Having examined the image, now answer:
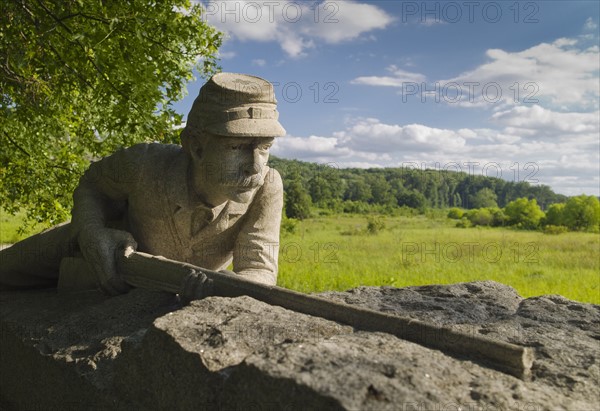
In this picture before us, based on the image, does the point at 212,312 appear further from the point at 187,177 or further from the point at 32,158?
the point at 32,158

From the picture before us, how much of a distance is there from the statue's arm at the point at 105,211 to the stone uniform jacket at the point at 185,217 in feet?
0.03

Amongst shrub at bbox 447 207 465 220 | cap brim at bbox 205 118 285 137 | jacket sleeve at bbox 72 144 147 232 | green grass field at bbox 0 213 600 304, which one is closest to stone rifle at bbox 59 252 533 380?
jacket sleeve at bbox 72 144 147 232

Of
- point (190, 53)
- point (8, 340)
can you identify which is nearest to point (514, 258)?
point (190, 53)

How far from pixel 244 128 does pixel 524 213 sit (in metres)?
25.1

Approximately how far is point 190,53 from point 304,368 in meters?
5.94

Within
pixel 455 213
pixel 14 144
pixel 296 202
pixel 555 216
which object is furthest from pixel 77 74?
pixel 455 213

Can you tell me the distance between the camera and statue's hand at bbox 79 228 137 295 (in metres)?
3.05

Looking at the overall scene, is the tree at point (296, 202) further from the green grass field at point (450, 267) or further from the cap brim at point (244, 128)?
the cap brim at point (244, 128)

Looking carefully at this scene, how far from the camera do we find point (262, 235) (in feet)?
10.5

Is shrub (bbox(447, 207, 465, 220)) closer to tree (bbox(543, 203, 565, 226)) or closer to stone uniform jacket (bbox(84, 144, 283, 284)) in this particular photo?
tree (bbox(543, 203, 565, 226))

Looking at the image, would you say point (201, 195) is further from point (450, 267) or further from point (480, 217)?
point (480, 217)

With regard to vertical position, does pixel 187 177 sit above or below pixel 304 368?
above

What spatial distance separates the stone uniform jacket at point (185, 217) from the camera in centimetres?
314

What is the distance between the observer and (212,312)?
215 cm
